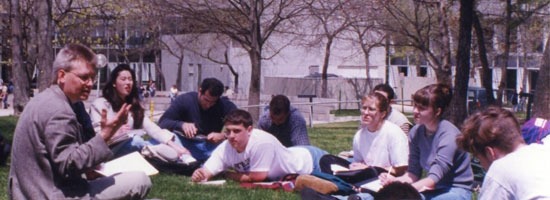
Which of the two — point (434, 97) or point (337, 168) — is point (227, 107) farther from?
point (434, 97)

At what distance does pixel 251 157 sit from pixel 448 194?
225 centimetres

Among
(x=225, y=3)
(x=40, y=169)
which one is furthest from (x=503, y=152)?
(x=225, y=3)

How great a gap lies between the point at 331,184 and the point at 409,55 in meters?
40.5

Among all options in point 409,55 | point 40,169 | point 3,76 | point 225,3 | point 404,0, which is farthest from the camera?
point 3,76

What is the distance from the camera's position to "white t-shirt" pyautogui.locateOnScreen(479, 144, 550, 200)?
10.8 feet

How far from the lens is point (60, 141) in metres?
3.74

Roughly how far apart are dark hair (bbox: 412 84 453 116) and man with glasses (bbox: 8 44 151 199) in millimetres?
2570

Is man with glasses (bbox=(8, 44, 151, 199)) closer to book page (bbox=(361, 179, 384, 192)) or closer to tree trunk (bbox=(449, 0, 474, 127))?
book page (bbox=(361, 179, 384, 192))

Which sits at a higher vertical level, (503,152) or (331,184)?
(503,152)

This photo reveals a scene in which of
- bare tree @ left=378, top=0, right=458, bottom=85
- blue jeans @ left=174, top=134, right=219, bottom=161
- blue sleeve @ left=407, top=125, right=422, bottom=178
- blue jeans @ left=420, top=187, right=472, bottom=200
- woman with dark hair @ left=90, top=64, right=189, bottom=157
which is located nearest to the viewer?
blue jeans @ left=420, top=187, right=472, bottom=200

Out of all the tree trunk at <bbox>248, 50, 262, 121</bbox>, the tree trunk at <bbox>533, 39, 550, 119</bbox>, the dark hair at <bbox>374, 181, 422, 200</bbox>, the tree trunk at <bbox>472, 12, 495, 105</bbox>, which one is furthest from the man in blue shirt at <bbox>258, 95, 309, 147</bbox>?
the tree trunk at <bbox>472, 12, 495, 105</bbox>

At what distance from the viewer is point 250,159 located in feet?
23.5

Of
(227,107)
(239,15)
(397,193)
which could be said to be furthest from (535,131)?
A: (239,15)

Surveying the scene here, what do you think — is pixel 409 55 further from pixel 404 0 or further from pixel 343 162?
pixel 343 162
